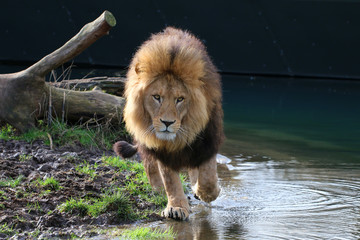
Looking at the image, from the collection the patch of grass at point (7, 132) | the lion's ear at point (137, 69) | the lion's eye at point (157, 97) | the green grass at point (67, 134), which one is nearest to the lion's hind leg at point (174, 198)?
the lion's eye at point (157, 97)

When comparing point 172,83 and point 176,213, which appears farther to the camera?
point 176,213

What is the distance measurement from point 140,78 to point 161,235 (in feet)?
3.43

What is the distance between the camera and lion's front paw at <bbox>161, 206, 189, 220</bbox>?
167 inches

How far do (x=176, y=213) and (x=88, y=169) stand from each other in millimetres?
1181

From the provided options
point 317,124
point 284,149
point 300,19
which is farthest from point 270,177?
point 300,19

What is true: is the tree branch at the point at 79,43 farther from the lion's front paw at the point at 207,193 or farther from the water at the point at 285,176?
the lion's front paw at the point at 207,193

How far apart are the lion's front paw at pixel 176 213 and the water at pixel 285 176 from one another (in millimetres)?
64

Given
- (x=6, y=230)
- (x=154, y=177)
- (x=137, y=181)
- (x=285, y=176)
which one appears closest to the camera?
(x=6, y=230)

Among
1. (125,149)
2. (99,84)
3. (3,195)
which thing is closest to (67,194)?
(3,195)

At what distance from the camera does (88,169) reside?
16.8 ft

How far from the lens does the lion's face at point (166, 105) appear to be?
3943 millimetres

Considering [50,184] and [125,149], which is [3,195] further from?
[125,149]

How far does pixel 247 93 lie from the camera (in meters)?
14.3

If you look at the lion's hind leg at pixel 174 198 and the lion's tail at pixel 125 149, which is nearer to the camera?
the lion's hind leg at pixel 174 198
